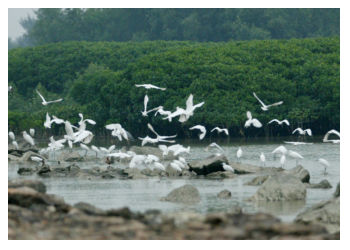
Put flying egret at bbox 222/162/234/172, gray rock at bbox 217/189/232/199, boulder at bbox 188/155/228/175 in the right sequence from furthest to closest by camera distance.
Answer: boulder at bbox 188/155/228/175
flying egret at bbox 222/162/234/172
gray rock at bbox 217/189/232/199

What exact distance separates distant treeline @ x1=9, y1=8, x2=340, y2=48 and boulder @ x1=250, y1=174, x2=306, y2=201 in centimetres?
6772

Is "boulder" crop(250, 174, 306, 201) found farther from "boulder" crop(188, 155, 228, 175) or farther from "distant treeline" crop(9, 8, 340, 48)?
"distant treeline" crop(9, 8, 340, 48)

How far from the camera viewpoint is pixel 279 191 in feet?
59.0

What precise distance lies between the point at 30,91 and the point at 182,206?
55.7 meters

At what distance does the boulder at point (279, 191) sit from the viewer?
1786 centimetres

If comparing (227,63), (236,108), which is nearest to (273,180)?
(236,108)

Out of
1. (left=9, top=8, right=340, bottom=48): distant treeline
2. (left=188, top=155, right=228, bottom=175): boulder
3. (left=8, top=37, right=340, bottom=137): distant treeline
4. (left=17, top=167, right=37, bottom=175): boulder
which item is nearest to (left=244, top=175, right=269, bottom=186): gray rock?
(left=188, top=155, right=228, bottom=175): boulder

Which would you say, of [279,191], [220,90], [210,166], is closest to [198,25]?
[220,90]

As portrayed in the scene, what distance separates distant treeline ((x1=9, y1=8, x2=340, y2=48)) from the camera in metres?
88.2

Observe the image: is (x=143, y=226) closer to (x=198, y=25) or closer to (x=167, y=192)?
(x=167, y=192)

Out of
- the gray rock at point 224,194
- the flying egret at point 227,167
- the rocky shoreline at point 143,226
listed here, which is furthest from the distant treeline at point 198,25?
the rocky shoreline at point 143,226

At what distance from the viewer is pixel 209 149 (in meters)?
36.7

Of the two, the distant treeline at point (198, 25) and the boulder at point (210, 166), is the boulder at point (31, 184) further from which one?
the distant treeline at point (198, 25)
